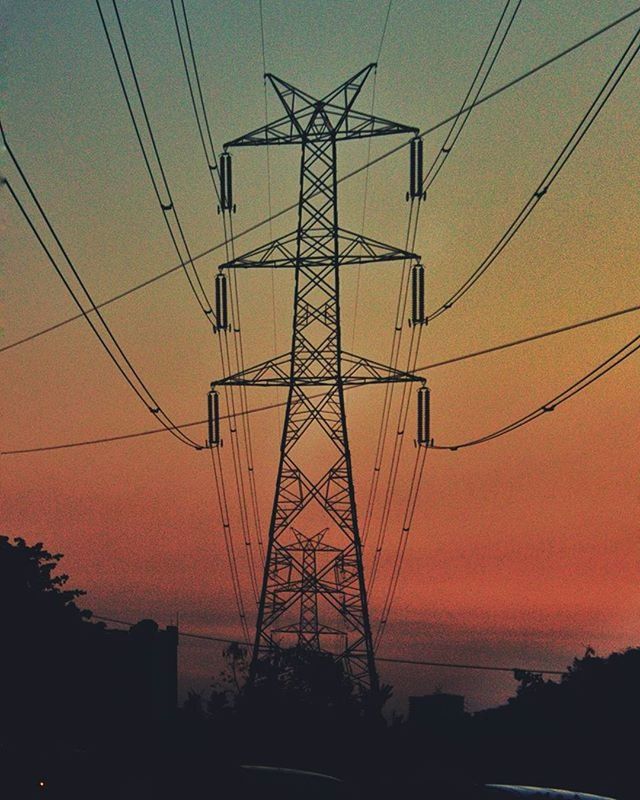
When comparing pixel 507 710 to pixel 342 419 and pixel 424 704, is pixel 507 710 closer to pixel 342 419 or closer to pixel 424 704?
pixel 424 704

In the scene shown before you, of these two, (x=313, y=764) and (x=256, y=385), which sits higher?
(x=256, y=385)

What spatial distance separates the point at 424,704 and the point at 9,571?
173 ft

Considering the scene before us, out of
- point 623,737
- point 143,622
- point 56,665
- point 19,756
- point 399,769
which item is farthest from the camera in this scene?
point 143,622

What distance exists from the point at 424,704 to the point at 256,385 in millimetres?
57698

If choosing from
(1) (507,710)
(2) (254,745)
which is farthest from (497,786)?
(1) (507,710)

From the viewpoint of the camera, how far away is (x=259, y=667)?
5953 cm

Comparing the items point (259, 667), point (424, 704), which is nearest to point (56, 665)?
point (259, 667)

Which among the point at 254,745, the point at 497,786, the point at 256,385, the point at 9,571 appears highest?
the point at 256,385

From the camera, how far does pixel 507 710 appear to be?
9044 centimetres

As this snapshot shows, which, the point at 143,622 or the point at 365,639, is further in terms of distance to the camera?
the point at 143,622

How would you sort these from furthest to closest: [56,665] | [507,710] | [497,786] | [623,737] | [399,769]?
[507,710], [623,737], [56,665], [399,769], [497,786]

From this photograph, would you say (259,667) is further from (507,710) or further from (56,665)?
(507,710)

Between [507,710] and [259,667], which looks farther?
[507,710]

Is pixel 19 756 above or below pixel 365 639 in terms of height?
below
